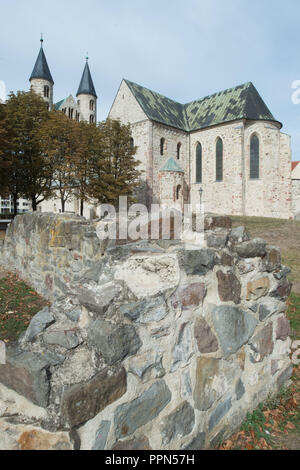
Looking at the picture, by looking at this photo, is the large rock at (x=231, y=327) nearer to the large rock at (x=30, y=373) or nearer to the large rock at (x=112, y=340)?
the large rock at (x=112, y=340)

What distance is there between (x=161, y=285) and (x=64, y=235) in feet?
11.1

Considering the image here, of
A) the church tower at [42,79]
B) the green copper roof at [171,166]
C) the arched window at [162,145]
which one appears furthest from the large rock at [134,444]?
the church tower at [42,79]

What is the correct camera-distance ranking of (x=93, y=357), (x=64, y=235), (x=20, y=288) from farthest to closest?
(x=20, y=288) → (x=64, y=235) → (x=93, y=357)

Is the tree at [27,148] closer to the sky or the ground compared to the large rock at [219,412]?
closer to the sky

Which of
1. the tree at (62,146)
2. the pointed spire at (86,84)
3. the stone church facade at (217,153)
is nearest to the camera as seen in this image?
the tree at (62,146)

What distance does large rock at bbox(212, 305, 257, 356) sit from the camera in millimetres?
2479

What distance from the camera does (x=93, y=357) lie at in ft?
5.98

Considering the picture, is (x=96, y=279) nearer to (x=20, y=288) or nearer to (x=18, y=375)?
(x=18, y=375)

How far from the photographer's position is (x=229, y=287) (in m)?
2.60

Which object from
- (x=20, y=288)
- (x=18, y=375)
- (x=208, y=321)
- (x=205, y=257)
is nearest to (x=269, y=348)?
(x=208, y=321)

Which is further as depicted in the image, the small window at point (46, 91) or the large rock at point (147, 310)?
the small window at point (46, 91)

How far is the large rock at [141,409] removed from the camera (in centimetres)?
182

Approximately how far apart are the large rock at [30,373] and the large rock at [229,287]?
142 cm

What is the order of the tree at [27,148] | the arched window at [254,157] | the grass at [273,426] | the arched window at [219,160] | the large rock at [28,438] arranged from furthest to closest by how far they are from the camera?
the arched window at [219,160] < the arched window at [254,157] < the tree at [27,148] < the grass at [273,426] < the large rock at [28,438]
